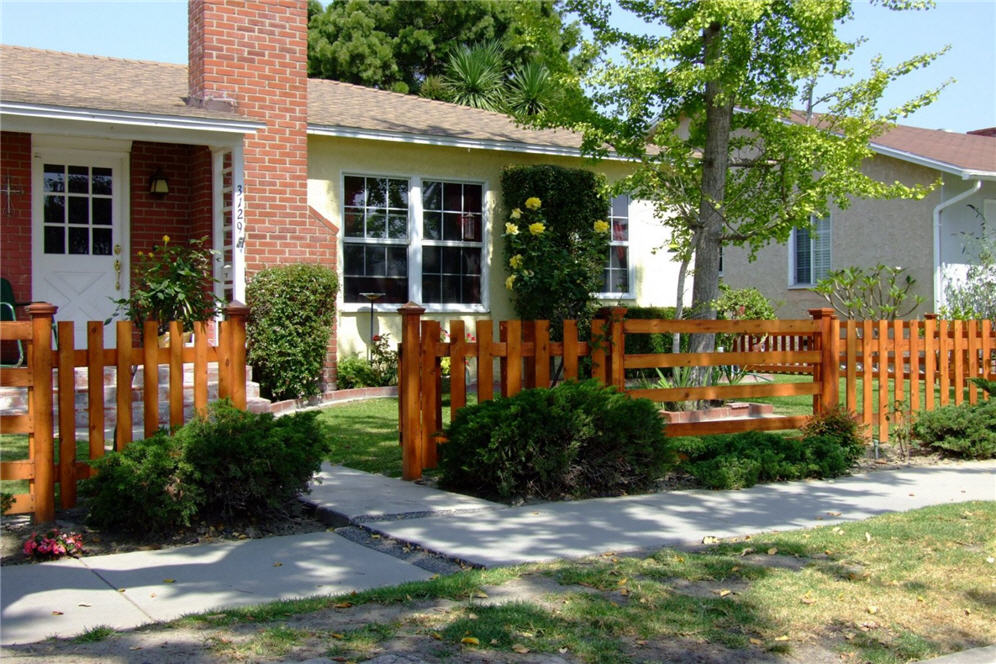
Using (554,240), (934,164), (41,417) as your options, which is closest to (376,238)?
(554,240)

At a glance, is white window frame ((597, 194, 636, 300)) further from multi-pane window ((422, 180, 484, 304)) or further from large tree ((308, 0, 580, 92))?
large tree ((308, 0, 580, 92))

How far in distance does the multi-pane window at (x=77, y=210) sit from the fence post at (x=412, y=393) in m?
7.03

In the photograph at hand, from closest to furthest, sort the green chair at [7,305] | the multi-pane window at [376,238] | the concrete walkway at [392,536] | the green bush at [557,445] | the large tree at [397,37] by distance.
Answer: the concrete walkway at [392,536], the green bush at [557,445], the green chair at [7,305], the multi-pane window at [376,238], the large tree at [397,37]

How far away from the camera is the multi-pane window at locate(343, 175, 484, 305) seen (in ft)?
47.4

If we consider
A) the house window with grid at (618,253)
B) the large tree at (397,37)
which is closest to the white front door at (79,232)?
the house window with grid at (618,253)

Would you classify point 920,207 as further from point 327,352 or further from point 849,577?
point 849,577

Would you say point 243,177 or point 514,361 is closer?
point 514,361

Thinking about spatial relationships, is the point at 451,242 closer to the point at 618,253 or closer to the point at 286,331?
A: the point at 618,253

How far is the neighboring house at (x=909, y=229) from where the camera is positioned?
17.9m

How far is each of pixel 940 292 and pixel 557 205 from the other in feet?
24.8

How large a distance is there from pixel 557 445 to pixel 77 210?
8.66 meters

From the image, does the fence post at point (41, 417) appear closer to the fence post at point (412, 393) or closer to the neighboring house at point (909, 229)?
the fence post at point (412, 393)

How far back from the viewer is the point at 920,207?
18.4m

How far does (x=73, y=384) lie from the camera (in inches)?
243
